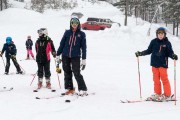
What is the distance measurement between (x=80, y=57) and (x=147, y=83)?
13.5 feet

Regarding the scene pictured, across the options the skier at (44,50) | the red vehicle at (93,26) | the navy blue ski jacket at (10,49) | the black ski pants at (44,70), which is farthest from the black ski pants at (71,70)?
the red vehicle at (93,26)

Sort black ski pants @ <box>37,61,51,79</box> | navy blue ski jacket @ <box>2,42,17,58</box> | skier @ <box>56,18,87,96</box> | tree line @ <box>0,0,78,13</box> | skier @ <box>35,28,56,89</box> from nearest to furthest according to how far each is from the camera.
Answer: skier @ <box>56,18,87,96</box> < skier @ <box>35,28,56,89</box> < black ski pants @ <box>37,61,51,79</box> < navy blue ski jacket @ <box>2,42,17,58</box> < tree line @ <box>0,0,78,13</box>

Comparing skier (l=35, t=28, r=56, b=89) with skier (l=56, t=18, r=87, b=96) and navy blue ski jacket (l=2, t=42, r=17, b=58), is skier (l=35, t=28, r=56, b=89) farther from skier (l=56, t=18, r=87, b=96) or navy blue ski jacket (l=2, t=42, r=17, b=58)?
navy blue ski jacket (l=2, t=42, r=17, b=58)

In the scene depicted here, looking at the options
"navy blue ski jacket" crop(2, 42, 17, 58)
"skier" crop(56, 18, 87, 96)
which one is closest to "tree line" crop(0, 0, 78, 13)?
"navy blue ski jacket" crop(2, 42, 17, 58)

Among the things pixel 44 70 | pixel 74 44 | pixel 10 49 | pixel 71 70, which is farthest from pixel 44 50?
pixel 10 49

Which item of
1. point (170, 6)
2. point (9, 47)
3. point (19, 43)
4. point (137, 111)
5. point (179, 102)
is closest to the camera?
point (137, 111)

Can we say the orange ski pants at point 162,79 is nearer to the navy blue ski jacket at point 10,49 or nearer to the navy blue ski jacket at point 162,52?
the navy blue ski jacket at point 162,52

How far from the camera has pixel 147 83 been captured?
12086 millimetres

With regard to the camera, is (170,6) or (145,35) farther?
(170,6)

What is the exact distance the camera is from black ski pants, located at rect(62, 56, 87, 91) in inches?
347

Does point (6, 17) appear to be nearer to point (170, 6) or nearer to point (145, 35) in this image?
point (145, 35)

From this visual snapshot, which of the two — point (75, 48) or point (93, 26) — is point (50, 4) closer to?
point (93, 26)

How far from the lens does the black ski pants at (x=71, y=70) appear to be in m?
8.81

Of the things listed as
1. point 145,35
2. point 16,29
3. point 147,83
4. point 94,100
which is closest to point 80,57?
point 94,100
